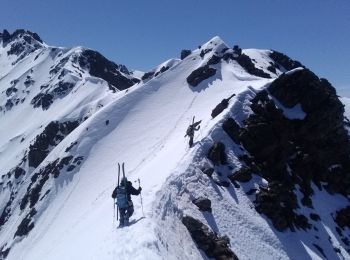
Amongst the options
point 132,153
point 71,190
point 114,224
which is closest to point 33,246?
point 71,190

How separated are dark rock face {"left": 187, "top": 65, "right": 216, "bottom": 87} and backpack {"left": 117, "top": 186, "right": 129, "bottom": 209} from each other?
154ft

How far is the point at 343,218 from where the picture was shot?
37312 mm

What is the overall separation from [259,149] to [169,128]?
17785 mm

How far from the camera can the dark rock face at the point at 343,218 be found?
36775mm

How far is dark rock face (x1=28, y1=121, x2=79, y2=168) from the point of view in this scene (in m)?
77.4

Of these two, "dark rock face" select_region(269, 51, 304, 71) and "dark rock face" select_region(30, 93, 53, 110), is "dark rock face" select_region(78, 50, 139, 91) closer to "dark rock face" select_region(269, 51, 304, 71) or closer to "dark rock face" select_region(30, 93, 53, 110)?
"dark rock face" select_region(30, 93, 53, 110)

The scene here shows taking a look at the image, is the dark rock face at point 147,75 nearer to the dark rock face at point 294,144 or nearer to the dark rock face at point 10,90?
the dark rock face at point 294,144

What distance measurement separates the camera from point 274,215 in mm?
31156

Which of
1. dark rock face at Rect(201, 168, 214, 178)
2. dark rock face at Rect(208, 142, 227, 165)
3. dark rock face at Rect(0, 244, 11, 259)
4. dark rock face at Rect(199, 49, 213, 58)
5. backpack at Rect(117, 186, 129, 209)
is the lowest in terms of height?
backpack at Rect(117, 186, 129, 209)

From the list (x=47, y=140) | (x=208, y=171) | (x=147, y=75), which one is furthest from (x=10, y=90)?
(x=208, y=171)

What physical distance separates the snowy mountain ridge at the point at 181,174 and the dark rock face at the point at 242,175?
0.10 metres

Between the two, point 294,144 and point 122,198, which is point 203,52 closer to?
point 294,144

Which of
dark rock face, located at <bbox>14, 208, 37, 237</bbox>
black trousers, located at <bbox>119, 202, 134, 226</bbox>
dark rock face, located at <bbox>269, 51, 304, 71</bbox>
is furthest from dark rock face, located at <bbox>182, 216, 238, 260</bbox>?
dark rock face, located at <bbox>269, 51, 304, 71</bbox>

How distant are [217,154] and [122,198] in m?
14.2
